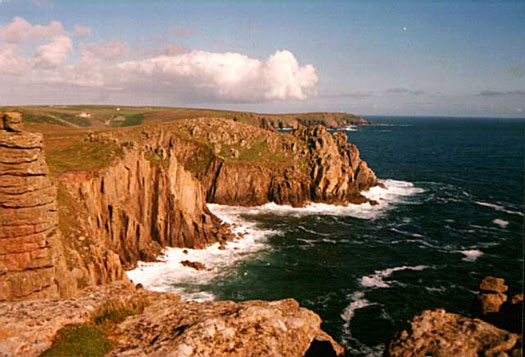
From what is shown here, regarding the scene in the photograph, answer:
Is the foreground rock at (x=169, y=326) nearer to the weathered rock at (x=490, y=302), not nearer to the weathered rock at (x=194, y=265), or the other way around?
the weathered rock at (x=490, y=302)

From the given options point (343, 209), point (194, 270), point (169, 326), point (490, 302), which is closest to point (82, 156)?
point (194, 270)

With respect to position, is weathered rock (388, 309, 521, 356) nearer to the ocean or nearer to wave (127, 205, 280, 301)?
the ocean

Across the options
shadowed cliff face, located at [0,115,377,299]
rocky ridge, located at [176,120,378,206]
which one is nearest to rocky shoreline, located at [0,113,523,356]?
shadowed cliff face, located at [0,115,377,299]

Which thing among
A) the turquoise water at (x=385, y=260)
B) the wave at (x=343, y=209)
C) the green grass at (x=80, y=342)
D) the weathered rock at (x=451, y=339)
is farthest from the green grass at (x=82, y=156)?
the weathered rock at (x=451, y=339)

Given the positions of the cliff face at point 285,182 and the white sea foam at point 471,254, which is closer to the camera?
the white sea foam at point 471,254

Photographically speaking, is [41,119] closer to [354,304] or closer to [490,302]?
[354,304]

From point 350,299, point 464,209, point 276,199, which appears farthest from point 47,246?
point 464,209

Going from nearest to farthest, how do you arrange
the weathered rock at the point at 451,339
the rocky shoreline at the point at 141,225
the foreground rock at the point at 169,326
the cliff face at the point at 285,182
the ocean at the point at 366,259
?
the weathered rock at the point at 451,339 → the foreground rock at the point at 169,326 → the rocky shoreline at the point at 141,225 → the ocean at the point at 366,259 → the cliff face at the point at 285,182

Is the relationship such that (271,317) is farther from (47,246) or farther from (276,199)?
(276,199)
